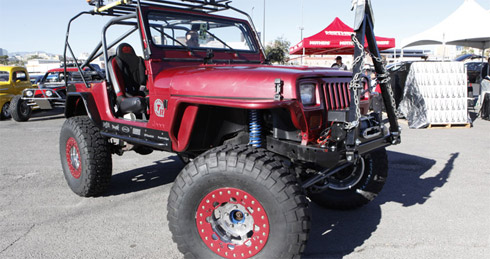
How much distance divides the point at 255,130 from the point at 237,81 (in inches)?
16.8

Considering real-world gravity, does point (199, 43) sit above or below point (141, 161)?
above

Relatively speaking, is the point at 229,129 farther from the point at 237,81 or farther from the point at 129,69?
the point at 129,69

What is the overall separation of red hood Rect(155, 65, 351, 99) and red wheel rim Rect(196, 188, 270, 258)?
2.25 feet

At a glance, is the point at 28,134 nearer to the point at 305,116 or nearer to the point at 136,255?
the point at 136,255

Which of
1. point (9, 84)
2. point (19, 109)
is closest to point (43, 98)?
point (19, 109)

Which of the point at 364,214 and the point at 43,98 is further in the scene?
the point at 43,98

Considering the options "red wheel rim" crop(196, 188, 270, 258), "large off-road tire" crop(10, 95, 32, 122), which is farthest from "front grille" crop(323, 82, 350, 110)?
"large off-road tire" crop(10, 95, 32, 122)

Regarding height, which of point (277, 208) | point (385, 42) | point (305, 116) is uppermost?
point (385, 42)

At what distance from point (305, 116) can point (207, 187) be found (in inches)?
33.2

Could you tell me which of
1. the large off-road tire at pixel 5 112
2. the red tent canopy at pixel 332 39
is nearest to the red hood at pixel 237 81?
the large off-road tire at pixel 5 112

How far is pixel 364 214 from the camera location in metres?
3.93

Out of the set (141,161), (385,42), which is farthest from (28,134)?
(385,42)

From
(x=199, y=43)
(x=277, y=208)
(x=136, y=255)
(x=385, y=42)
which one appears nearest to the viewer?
(x=277, y=208)

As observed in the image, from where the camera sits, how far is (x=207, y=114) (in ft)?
10.3
